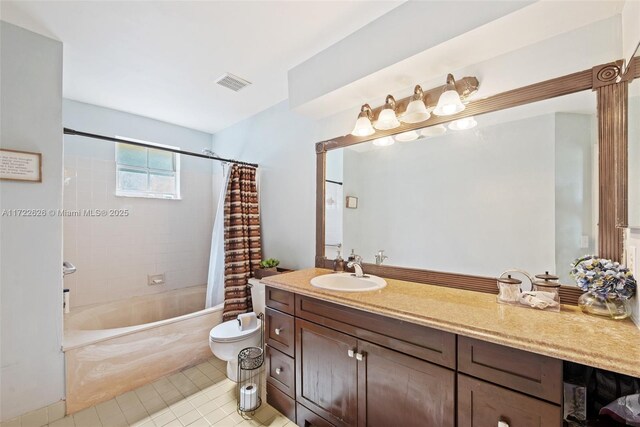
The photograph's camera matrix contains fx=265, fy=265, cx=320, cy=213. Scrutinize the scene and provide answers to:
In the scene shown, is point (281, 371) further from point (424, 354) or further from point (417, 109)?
point (417, 109)

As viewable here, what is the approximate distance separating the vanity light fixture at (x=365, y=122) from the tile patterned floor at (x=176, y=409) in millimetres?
1942

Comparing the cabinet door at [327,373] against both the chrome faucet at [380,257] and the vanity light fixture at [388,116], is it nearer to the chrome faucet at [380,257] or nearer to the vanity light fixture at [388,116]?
the chrome faucet at [380,257]

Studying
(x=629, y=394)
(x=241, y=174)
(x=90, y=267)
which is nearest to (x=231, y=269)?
(x=241, y=174)

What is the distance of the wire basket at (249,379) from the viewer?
175cm

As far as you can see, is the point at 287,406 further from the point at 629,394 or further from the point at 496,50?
the point at 496,50

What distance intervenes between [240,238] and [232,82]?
57.5 inches

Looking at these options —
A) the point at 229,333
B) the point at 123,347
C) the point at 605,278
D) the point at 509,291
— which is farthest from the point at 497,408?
the point at 123,347

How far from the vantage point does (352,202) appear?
82.3 inches

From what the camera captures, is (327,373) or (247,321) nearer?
(327,373)

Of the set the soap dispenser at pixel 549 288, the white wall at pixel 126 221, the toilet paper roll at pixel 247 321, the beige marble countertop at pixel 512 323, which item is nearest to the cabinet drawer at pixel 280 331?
the beige marble countertop at pixel 512 323

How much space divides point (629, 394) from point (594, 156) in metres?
0.92

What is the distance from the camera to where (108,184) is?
2.72 metres

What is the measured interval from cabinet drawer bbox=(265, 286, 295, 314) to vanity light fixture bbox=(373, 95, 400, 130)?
122 cm

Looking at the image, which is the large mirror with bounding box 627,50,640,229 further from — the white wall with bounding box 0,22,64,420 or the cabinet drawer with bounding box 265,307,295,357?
the white wall with bounding box 0,22,64,420
